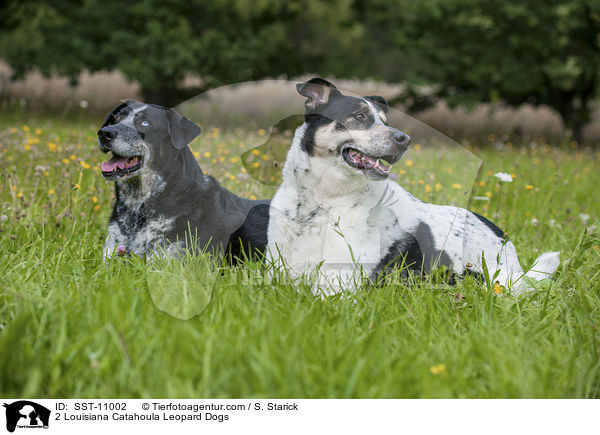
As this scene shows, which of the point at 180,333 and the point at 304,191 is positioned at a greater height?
the point at 304,191

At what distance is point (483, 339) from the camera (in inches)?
102

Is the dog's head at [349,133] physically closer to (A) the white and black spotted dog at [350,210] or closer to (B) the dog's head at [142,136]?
(A) the white and black spotted dog at [350,210]

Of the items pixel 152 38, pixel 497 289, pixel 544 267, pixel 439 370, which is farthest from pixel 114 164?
pixel 152 38

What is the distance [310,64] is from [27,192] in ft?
42.0

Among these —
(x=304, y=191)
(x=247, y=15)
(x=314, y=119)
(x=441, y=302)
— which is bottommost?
(x=441, y=302)

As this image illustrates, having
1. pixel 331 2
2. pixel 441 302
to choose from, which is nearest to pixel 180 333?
pixel 441 302

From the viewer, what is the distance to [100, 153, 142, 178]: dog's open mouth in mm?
2988

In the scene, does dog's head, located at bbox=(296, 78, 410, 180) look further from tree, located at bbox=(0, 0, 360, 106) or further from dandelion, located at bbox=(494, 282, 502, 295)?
tree, located at bbox=(0, 0, 360, 106)

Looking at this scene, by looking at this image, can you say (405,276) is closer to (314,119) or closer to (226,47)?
(314,119)

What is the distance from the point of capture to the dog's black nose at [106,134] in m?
2.88

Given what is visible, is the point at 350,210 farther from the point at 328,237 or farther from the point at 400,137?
the point at 400,137
